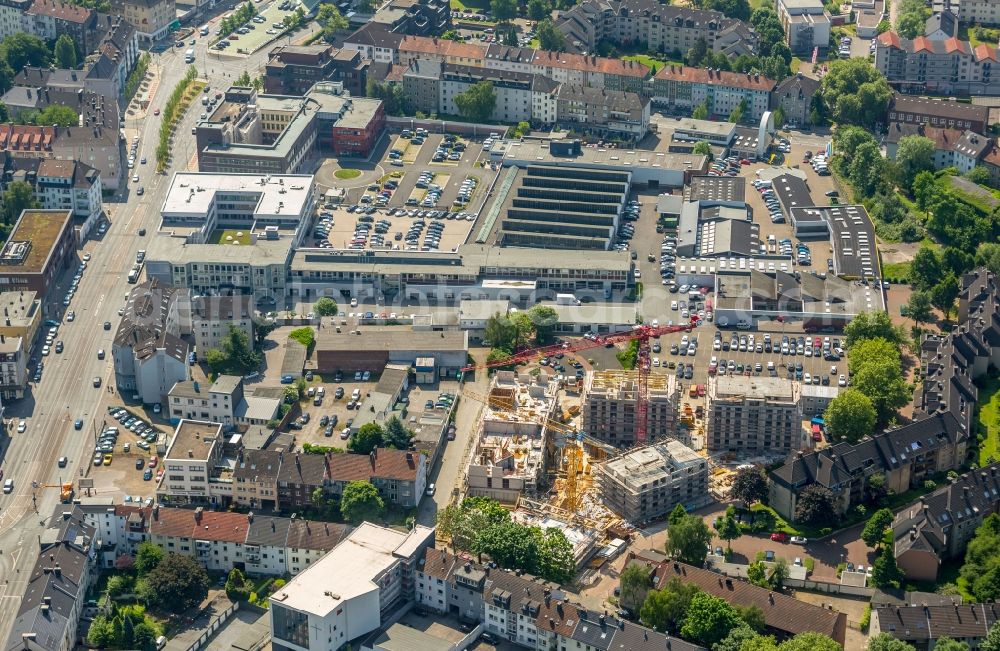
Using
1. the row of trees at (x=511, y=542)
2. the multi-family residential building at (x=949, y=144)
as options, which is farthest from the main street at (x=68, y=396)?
the multi-family residential building at (x=949, y=144)

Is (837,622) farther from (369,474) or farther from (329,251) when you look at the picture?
(329,251)

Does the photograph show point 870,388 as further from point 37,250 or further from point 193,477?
point 37,250

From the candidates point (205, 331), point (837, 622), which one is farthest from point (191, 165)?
point (837, 622)

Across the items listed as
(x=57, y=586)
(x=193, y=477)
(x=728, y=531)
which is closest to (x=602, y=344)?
(x=728, y=531)

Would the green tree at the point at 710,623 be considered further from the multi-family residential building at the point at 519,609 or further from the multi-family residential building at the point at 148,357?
the multi-family residential building at the point at 148,357

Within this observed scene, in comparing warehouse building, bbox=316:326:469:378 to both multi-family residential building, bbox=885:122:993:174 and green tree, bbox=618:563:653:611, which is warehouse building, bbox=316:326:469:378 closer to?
green tree, bbox=618:563:653:611

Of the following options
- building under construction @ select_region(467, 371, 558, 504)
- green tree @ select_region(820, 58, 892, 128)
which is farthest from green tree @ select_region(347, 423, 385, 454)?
green tree @ select_region(820, 58, 892, 128)
